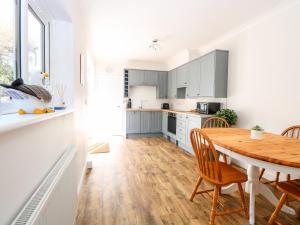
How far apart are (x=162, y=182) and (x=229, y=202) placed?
0.88 m

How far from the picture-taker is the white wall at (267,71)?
2.36 metres

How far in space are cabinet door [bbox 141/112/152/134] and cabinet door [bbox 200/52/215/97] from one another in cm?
208

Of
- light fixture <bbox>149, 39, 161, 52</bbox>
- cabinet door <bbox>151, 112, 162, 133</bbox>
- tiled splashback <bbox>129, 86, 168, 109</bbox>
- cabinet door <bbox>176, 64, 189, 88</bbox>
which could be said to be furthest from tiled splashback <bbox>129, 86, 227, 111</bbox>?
light fixture <bbox>149, 39, 161, 52</bbox>

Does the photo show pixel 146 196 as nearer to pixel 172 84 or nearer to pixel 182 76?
pixel 182 76

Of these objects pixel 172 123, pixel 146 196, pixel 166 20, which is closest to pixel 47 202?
pixel 146 196

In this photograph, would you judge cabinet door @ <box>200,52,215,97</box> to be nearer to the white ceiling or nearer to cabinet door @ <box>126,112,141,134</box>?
the white ceiling

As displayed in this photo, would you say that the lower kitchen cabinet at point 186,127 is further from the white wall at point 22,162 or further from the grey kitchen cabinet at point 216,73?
the white wall at point 22,162

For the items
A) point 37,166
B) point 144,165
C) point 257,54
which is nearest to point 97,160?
point 144,165

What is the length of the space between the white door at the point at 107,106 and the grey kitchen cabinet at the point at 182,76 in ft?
6.47

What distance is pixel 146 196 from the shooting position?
2.14 m

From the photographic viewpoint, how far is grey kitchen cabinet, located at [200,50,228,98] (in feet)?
10.9

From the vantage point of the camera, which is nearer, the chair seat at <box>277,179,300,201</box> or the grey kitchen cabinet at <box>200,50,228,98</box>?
the chair seat at <box>277,179,300,201</box>

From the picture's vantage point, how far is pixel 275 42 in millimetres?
2578

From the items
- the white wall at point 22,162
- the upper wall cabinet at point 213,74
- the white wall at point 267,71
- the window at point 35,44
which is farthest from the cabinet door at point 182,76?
the white wall at point 22,162
